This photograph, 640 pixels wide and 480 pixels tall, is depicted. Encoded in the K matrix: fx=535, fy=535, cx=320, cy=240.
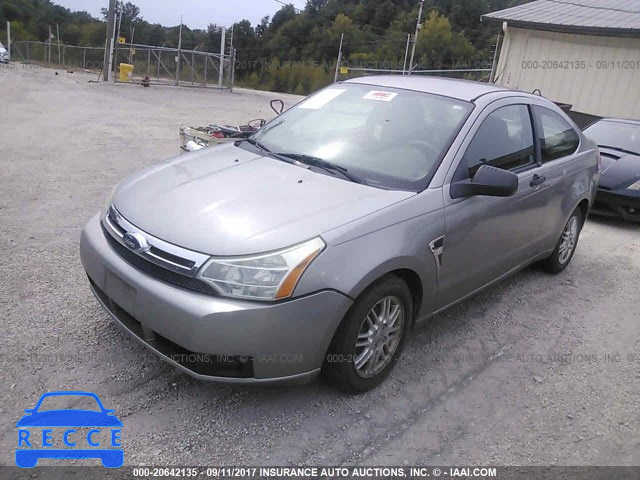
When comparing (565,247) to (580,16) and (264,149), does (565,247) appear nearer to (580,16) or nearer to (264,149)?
(264,149)

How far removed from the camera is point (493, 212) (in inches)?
137

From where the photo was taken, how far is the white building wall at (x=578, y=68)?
14.0 m

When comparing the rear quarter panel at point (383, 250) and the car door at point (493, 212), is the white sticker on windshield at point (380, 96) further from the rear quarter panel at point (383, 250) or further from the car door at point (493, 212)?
the rear quarter panel at point (383, 250)

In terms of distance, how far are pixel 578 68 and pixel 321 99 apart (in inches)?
530

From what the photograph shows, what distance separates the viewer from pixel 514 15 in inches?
640

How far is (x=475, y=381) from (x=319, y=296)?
1.35m

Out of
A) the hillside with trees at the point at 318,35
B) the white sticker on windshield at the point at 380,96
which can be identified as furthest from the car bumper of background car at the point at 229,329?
the hillside with trees at the point at 318,35

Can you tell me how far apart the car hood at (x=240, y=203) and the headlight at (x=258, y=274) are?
0.05m

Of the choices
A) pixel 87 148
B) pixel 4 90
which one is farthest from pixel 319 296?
pixel 4 90

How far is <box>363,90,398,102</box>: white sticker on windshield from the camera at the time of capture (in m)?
3.77

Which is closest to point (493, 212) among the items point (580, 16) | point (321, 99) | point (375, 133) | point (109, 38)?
point (375, 133)

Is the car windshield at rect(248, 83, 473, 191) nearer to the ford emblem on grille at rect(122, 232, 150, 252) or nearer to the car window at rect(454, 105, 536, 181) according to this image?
the car window at rect(454, 105, 536, 181)

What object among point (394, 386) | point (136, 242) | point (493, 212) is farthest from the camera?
point (493, 212)

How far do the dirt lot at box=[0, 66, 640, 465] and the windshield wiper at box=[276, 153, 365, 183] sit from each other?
1197mm
